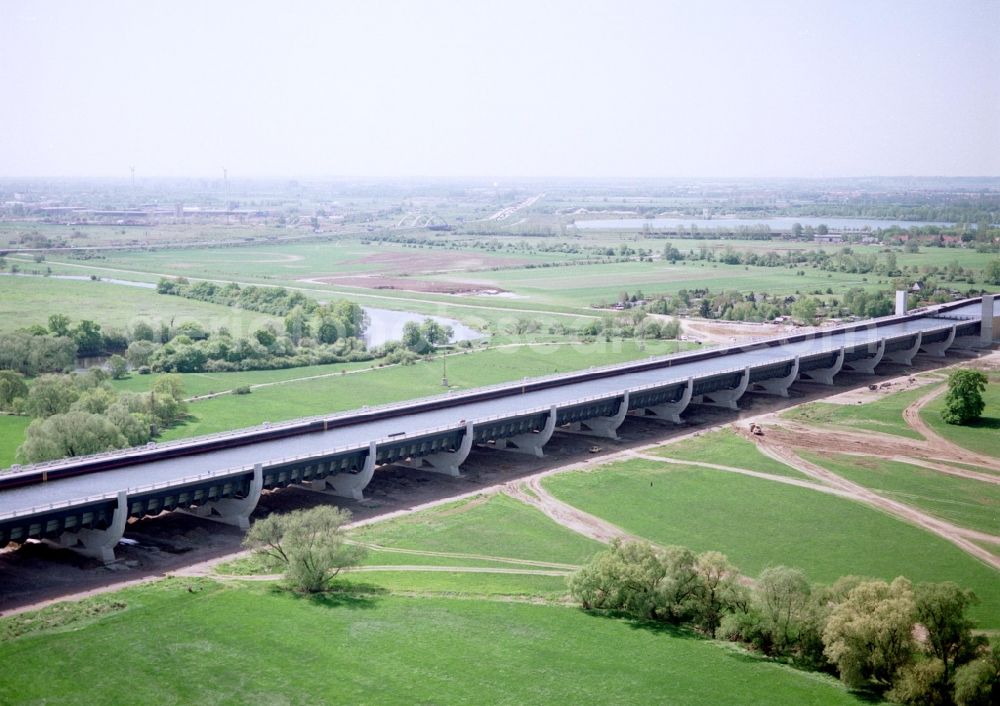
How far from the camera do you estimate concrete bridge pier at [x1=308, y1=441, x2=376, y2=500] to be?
48594 mm

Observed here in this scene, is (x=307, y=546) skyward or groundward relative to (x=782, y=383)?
skyward

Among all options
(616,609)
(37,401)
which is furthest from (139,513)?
(37,401)

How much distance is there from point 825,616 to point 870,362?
56127mm

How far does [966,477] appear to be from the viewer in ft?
178

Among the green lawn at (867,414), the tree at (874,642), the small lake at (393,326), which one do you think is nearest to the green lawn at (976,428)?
the green lawn at (867,414)

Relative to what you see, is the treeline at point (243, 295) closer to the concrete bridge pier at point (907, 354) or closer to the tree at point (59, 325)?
the tree at point (59, 325)

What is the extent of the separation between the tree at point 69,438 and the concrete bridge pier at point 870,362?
57.7 metres

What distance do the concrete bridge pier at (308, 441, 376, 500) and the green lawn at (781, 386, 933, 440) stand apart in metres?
30.8

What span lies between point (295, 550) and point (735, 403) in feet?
135

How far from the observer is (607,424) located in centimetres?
6200

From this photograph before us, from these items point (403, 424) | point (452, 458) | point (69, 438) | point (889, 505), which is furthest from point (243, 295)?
point (889, 505)

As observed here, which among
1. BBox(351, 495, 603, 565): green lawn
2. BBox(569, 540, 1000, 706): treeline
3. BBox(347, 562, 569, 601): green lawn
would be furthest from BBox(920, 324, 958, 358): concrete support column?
BBox(347, 562, 569, 601): green lawn

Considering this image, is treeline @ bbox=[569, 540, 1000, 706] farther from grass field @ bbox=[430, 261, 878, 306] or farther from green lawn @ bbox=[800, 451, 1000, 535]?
grass field @ bbox=[430, 261, 878, 306]

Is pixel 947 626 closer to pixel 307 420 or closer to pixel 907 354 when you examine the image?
pixel 307 420
